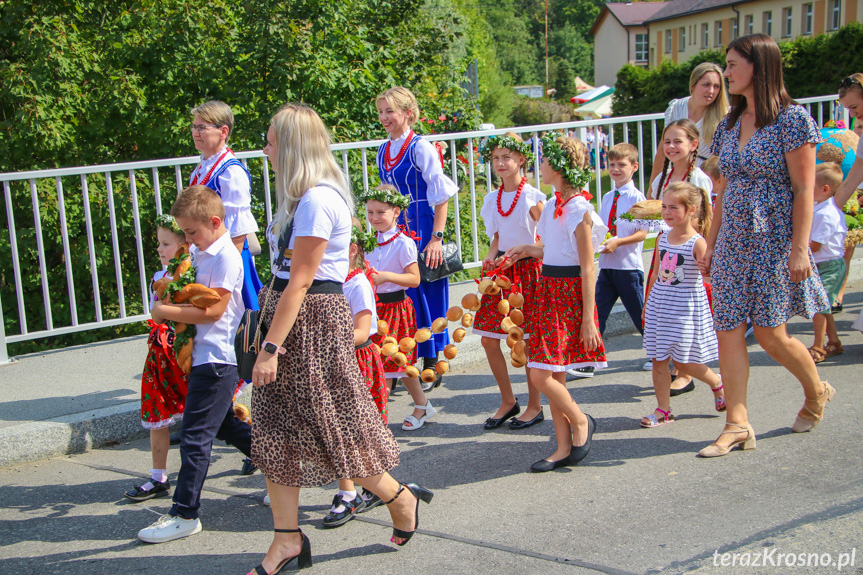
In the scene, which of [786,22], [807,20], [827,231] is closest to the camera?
[827,231]

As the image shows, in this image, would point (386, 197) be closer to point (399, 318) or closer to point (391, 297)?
point (391, 297)

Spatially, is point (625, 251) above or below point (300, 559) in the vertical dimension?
above

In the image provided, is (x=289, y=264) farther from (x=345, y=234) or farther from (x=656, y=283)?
(x=656, y=283)

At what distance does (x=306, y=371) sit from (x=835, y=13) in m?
A: 54.5

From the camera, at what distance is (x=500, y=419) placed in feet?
17.1

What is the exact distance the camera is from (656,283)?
5289 millimetres

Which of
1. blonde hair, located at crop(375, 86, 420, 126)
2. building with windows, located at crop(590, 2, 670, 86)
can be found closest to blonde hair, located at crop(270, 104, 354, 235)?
blonde hair, located at crop(375, 86, 420, 126)

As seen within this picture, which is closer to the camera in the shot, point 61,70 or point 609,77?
point 61,70

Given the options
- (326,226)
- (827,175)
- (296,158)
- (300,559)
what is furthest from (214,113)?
(827,175)

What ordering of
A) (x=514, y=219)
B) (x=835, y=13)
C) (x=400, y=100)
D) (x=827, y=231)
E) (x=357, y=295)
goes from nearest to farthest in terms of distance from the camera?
(x=357, y=295) < (x=514, y=219) < (x=400, y=100) < (x=827, y=231) < (x=835, y=13)

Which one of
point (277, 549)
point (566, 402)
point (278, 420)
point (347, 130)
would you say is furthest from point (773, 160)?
point (347, 130)

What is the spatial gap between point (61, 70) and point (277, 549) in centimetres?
772

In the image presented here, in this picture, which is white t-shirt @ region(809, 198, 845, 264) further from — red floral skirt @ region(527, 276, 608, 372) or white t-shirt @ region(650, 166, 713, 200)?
red floral skirt @ region(527, 276, 608, 372)

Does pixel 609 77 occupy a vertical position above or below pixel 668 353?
above
